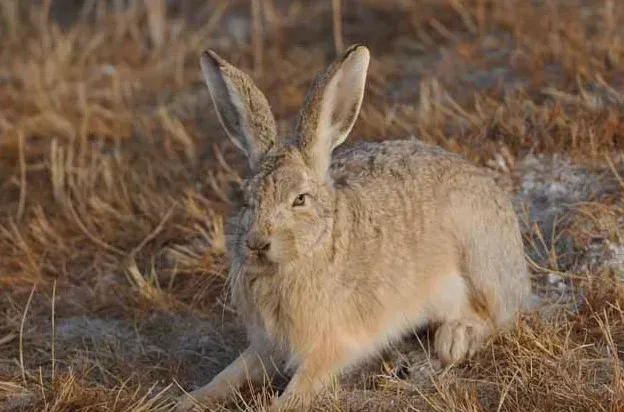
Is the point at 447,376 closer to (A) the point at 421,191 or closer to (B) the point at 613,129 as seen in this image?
(A) the point at 421,191

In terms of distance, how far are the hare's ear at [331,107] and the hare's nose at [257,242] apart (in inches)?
15.3

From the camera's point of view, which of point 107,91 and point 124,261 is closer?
point 124,261

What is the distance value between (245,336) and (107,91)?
114 inches

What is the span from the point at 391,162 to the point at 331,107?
0.50m

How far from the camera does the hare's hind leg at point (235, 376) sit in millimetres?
4150

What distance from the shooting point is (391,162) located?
14.9 ft

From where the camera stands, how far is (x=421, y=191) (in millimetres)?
4477

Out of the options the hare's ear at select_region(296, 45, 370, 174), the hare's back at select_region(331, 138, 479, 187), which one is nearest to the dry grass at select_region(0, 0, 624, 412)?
the hare's back at select_region(331, 138, 479, 187)

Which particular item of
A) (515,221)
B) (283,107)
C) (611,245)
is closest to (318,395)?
(515,221)

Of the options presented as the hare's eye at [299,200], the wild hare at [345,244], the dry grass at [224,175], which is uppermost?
the hare's eye at [299,200]

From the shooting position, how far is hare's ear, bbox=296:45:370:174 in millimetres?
4042

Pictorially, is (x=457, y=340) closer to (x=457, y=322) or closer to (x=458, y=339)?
(x=458, y=339)

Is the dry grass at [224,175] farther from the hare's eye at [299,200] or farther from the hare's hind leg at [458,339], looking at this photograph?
the hare's eye at [299,200]

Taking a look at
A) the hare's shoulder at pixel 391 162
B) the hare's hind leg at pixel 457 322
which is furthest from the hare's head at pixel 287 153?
the hare's hind leg at pixel 457 322
